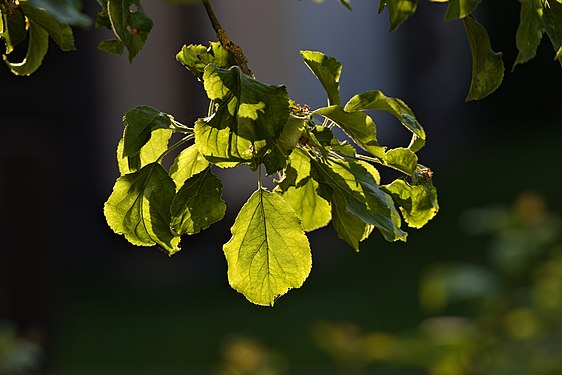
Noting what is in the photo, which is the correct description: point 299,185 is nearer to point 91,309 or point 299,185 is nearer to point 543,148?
point 91,309

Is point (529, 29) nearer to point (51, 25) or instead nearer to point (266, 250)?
point (266, 250)

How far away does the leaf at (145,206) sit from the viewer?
33.9 inches

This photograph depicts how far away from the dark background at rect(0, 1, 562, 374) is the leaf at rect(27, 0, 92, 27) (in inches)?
156

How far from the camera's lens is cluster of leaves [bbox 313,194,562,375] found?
2723 millimetres

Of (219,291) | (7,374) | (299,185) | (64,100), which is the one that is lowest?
(219,291)

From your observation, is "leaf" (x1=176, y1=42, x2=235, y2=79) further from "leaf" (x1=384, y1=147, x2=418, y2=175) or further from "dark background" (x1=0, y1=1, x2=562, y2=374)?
"dark background" (x1=0, y1=1, x2=562, y2=374)

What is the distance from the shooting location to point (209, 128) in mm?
790

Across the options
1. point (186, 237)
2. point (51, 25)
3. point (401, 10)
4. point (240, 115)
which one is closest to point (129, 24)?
point (51, 25)

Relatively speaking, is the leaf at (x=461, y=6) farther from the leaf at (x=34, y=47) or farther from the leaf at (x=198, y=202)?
the leaf at (x=34, y=47)

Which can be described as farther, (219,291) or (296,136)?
(219,291)

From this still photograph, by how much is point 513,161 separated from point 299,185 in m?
8.36

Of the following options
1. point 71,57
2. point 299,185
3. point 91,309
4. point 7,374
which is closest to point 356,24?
point 71,57

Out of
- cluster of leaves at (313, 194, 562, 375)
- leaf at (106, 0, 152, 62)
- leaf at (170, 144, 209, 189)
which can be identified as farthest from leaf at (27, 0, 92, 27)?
cluster of leaves at (313, 194, 562, 375)

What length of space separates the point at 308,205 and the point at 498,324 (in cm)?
207
